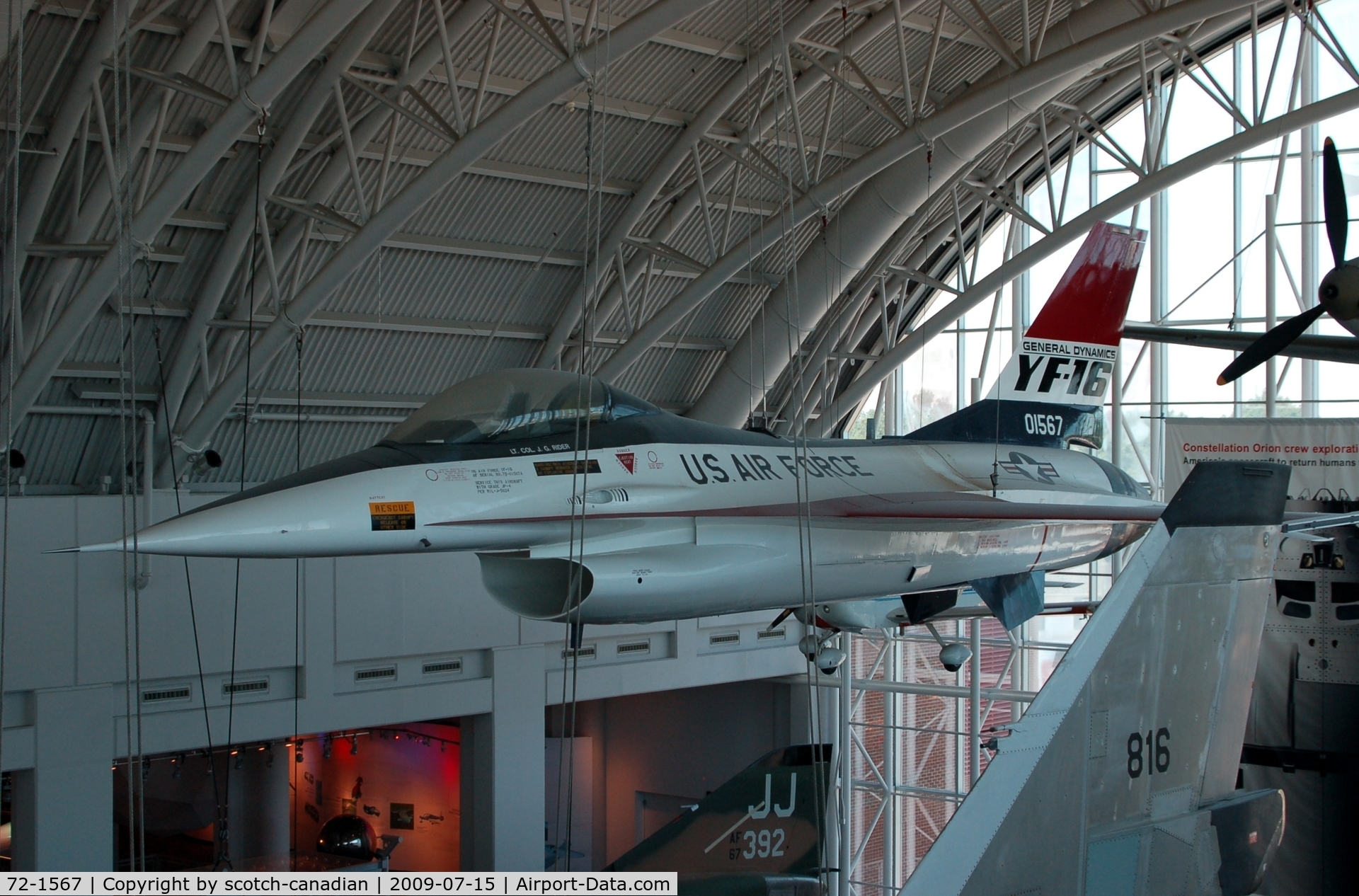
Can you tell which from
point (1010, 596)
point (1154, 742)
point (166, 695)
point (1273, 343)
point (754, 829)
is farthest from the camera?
point (166, 695)

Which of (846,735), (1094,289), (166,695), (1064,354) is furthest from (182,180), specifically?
(846,735)

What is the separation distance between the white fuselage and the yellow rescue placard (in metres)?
0.01

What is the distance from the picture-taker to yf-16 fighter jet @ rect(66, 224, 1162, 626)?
300 inches

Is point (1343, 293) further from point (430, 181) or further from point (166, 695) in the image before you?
point (166, 695)

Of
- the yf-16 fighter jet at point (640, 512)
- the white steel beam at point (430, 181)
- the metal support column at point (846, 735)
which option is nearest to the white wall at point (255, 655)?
the white steel beam at point (430, 181)

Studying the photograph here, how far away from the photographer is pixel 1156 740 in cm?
532

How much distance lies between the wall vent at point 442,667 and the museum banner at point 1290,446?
10.0m

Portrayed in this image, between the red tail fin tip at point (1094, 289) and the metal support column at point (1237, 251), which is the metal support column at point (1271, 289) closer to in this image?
the metal support column at point (1237, 251)

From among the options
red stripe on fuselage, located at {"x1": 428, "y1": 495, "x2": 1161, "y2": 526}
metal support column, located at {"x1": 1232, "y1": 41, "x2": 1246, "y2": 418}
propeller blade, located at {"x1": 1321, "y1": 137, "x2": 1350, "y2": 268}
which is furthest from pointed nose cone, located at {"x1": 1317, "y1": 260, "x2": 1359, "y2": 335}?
metal support column, located at {"x1": 1232, "y1": 41, "x2": 1246, "y2": 418}

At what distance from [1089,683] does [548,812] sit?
1933cm

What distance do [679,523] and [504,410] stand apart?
1.53m

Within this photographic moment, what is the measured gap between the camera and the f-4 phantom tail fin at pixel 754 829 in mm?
9156

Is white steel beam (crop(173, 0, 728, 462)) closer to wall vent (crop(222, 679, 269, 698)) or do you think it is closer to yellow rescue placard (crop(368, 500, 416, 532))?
wall vent (crop(222, 679, 269, 698))

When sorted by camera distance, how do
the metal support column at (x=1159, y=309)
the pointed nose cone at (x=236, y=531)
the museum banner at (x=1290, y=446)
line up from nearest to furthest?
the pointed nose cone at (x=236, y=531) → the museum banner at (x=1290, y=446) → the metal support column at (x=1159, y=309)
